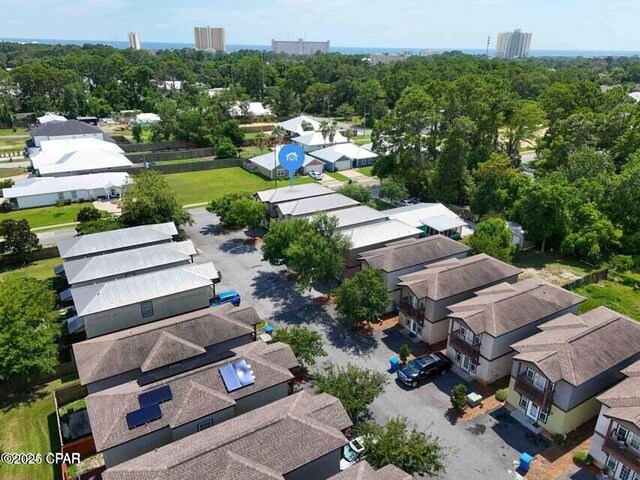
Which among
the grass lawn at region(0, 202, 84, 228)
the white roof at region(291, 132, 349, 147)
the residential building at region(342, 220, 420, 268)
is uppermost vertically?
the white roof at region(291, 132, 349, 147)

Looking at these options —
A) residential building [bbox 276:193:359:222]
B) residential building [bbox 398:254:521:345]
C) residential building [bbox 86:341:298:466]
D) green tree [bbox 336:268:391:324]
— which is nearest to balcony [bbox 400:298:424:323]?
residential building [bbox 398:254:521:345]

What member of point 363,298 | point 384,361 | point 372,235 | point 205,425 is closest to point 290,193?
point 372,235

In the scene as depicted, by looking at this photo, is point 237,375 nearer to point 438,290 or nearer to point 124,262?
point 438,290

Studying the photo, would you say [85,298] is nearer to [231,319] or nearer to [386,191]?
[231,319]

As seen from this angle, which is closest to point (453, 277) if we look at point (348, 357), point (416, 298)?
point (416, 298)

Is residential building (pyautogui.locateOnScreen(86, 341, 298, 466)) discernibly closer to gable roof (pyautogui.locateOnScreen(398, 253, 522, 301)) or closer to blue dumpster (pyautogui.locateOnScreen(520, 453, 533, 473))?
gable roof (pyautogui.locateOnScreen(398, 253, 522, 301))
